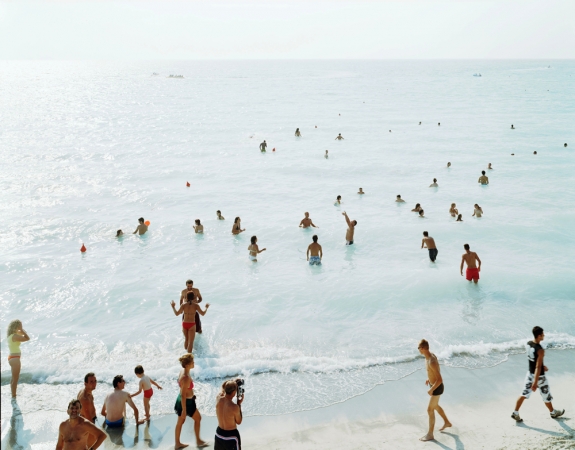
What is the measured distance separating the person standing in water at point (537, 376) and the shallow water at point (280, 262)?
203 centimetres

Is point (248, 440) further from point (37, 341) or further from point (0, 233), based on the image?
point (0, 233)

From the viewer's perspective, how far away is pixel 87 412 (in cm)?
675

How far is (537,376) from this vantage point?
268 inches

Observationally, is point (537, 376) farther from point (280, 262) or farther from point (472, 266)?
point (280, 262)

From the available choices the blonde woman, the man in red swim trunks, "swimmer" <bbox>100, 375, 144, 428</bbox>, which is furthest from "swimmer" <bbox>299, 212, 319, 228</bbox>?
"swimmer" <bbox>100, 375, 144, 428</bbox>

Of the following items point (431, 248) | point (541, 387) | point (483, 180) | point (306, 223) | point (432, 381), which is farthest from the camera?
point (483, 180)

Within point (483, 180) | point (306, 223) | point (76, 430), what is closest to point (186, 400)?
point (76, 430)

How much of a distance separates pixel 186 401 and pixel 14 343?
3.63 m

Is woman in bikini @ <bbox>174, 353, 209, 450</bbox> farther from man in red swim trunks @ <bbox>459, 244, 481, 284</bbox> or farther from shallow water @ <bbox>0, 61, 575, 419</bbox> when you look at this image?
man in red swim trunks @ <bbox>459, 244, 481, 284</bbox>

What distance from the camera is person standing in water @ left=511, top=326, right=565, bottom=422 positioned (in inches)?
266

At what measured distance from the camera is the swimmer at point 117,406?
6.86 metres

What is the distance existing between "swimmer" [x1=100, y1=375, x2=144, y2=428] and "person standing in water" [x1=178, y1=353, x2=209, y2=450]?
0.90 m

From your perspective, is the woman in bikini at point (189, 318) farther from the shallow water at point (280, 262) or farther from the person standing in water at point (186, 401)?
the person standing in water at point (186, 401)

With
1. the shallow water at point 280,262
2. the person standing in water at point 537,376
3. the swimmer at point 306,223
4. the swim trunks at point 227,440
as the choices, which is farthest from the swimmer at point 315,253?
the swim trunks at point 227,440
